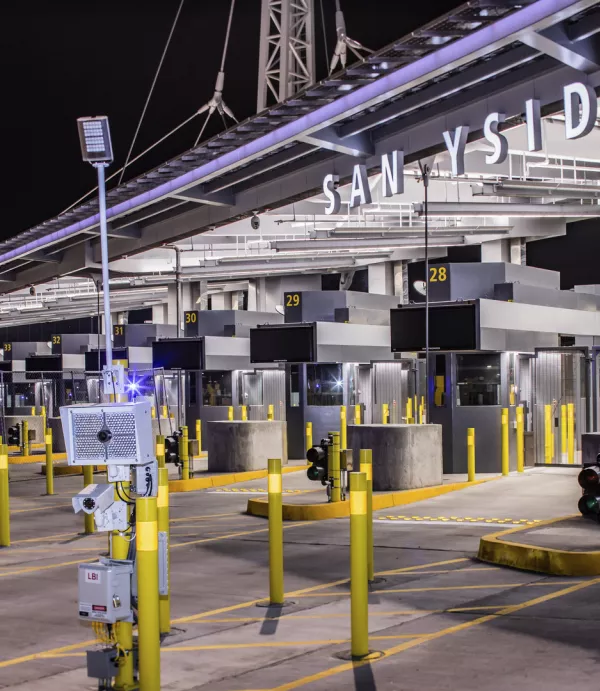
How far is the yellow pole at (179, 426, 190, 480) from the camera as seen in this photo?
20.3 metres

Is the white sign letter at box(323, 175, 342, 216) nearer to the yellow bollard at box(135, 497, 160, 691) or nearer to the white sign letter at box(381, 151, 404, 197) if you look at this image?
the white sign letter at box(381, 151, 404, 197)

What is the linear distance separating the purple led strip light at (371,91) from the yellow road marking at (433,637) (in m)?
5.29

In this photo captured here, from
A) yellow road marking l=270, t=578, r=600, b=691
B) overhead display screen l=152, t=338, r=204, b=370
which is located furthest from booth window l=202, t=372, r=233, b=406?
yellow road marking l=270, t=578, r=600, b=691

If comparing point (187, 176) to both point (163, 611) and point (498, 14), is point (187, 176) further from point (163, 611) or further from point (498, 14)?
point (163, 611)

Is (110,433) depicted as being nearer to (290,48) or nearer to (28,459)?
(290,48)

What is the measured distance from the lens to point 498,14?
11.0 meters

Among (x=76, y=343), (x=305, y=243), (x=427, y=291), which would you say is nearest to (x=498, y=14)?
(x=427, y=291)

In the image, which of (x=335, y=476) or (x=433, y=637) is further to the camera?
(x=335, y=476)

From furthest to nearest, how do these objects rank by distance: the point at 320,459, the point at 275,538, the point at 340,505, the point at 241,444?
the point at 241,444 → the point at 340,505 → the point at 320,459 → the point at 275,538

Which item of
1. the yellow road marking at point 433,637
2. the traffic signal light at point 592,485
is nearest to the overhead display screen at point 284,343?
the traffic signal light at point 592,485

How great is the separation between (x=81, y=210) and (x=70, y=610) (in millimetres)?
13486

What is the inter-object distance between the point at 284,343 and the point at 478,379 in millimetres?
6293

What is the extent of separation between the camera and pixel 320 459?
607 inches

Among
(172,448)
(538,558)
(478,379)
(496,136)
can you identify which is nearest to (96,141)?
(538,558)
